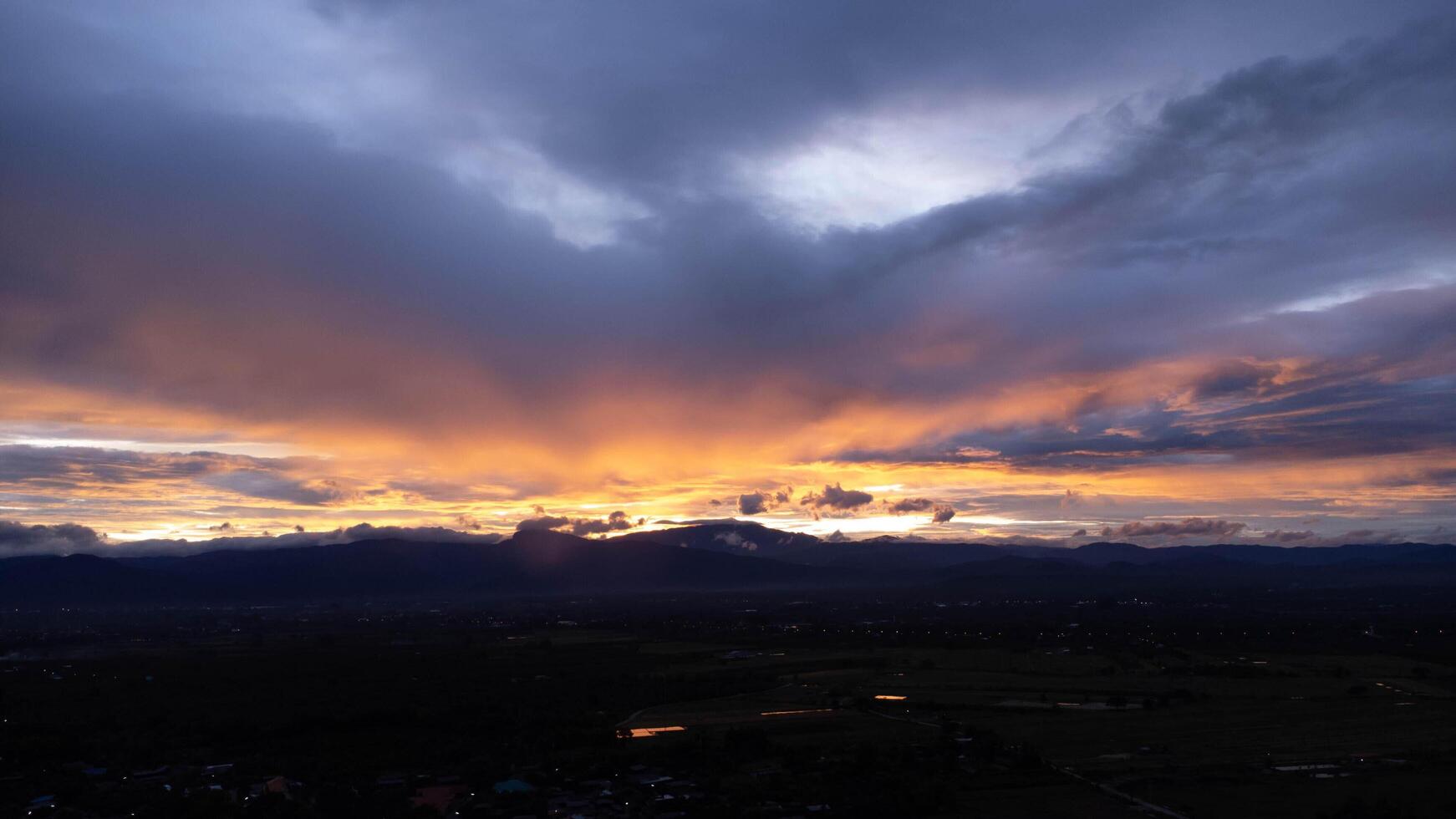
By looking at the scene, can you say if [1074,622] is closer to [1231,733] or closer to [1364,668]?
[1364,668]

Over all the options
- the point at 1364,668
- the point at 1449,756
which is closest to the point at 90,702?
the point at 1449,756

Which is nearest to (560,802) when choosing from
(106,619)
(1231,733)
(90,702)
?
(1231,733)

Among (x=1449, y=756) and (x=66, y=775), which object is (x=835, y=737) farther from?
(x=66, y=775)

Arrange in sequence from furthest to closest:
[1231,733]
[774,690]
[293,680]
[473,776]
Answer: [293,680] < [774,690] < [1231,733] < [473,776]

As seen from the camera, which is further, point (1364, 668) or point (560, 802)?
point (1364, 668)

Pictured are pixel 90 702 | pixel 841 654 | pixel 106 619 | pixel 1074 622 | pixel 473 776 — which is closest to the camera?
pixel 473 776

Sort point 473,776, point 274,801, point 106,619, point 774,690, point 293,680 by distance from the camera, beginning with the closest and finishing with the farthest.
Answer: point 274,801 < point 473,776 < point 774,690 < point 293,680 < point 106,619
